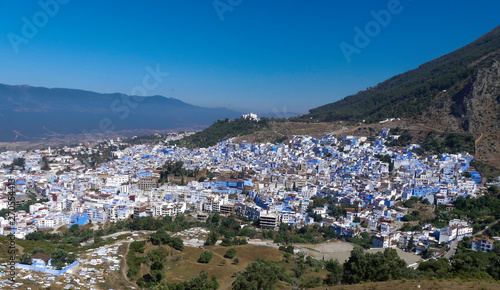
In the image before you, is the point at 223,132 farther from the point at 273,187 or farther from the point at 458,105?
the point at 458,105

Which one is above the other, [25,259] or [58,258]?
[25,259]

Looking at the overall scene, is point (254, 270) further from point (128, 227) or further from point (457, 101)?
point (457, 101)

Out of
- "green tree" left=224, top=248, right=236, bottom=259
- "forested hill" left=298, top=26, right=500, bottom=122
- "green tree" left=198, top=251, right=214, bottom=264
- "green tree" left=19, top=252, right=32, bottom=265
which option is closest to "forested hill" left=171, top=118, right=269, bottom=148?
"forested hill" left=298, top=26, right=500, bottom=122

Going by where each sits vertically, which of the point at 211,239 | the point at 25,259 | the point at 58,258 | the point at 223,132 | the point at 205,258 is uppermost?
the point at 223,132

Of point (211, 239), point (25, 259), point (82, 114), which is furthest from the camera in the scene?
point (82, 114)

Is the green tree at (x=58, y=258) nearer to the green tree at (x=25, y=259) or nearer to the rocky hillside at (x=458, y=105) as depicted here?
the green tree at (x=25, y=259)

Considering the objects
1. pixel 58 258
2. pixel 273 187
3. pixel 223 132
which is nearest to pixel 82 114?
pixel 223 132

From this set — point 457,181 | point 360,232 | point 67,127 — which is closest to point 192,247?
point 360,232

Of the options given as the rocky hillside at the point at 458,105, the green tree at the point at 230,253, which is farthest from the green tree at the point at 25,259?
the rocky hillside at the point at 458,105
